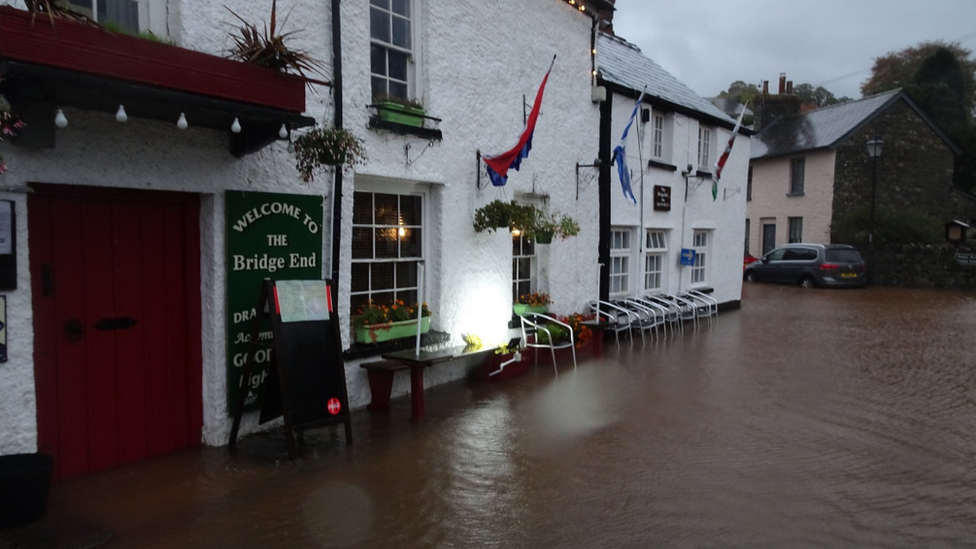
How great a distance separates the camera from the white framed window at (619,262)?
12.6 m

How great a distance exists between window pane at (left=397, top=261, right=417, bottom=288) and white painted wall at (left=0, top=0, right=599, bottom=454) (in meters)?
0.22

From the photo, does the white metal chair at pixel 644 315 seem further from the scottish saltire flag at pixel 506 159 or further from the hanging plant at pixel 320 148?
the hanging plant at pixel 320 148

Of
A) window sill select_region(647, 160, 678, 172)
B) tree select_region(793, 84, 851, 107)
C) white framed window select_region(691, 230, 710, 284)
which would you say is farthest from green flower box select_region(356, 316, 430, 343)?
tree select_region(793, 84, 851, 107)

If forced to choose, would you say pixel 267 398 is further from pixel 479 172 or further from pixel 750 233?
pixel 750 233

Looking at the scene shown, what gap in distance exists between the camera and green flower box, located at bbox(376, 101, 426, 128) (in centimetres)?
718

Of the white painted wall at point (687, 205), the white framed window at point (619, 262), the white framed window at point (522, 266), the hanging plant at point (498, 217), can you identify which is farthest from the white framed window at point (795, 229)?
the hanging plant at point (498, 217)

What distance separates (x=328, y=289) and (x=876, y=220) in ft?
82.2

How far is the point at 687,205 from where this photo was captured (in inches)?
583

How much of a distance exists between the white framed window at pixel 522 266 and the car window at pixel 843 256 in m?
15.9

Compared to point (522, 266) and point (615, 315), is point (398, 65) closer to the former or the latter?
point (522, 266)

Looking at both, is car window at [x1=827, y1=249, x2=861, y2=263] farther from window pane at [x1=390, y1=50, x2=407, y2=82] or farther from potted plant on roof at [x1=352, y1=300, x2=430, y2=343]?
window pane at [x1=390, y1=50, x2=407, y2=82]

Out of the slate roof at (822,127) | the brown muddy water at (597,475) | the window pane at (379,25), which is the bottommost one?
the brown muddy water at (597,475)

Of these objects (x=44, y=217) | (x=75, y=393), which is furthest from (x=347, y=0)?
(x=75, y=393)

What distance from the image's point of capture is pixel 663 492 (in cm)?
514
